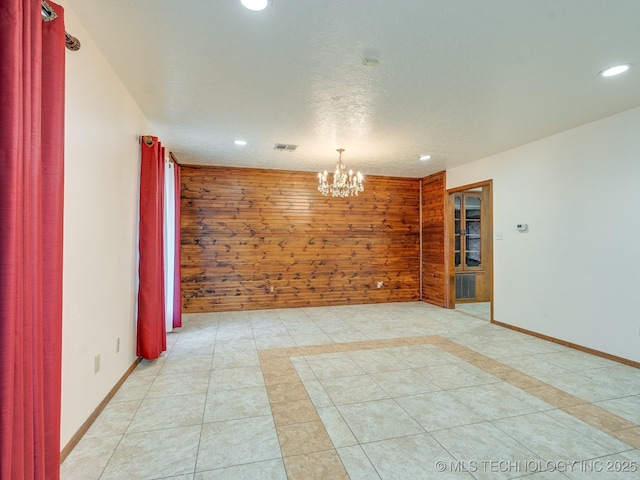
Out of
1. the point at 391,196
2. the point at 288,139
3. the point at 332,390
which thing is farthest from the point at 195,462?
the point at 391,196

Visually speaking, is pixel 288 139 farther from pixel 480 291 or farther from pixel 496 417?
pixel 480 291

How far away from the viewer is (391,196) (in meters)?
6.66

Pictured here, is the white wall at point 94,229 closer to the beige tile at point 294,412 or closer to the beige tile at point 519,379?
the beige tile at point 294,412

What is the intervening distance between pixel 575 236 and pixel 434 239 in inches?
106

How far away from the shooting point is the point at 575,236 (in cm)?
382

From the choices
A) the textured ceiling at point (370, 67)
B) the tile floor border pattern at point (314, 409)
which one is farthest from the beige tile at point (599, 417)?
the textured ceiling at point (370, 67)

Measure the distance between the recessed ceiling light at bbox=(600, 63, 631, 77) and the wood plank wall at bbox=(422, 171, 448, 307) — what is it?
3.52 metres

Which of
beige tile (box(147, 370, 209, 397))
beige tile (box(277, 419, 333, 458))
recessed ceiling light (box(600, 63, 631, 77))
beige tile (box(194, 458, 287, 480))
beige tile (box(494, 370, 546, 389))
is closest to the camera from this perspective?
beige tile (box(194, 458, 287, 480))

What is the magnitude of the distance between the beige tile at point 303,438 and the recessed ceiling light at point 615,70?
11.3 feet

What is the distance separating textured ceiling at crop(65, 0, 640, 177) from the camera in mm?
1889

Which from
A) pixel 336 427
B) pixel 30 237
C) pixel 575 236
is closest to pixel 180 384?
pixel 336 427

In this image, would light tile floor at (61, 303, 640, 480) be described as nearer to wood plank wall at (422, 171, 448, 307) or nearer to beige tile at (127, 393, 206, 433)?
beige tile at (127, 393, 206, 433)

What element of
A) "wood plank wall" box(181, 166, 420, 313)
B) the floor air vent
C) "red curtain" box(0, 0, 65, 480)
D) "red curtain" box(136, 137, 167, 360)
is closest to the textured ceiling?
"red curtain" box(136, 137, 167, 360)

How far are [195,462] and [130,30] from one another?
2.69 metres
